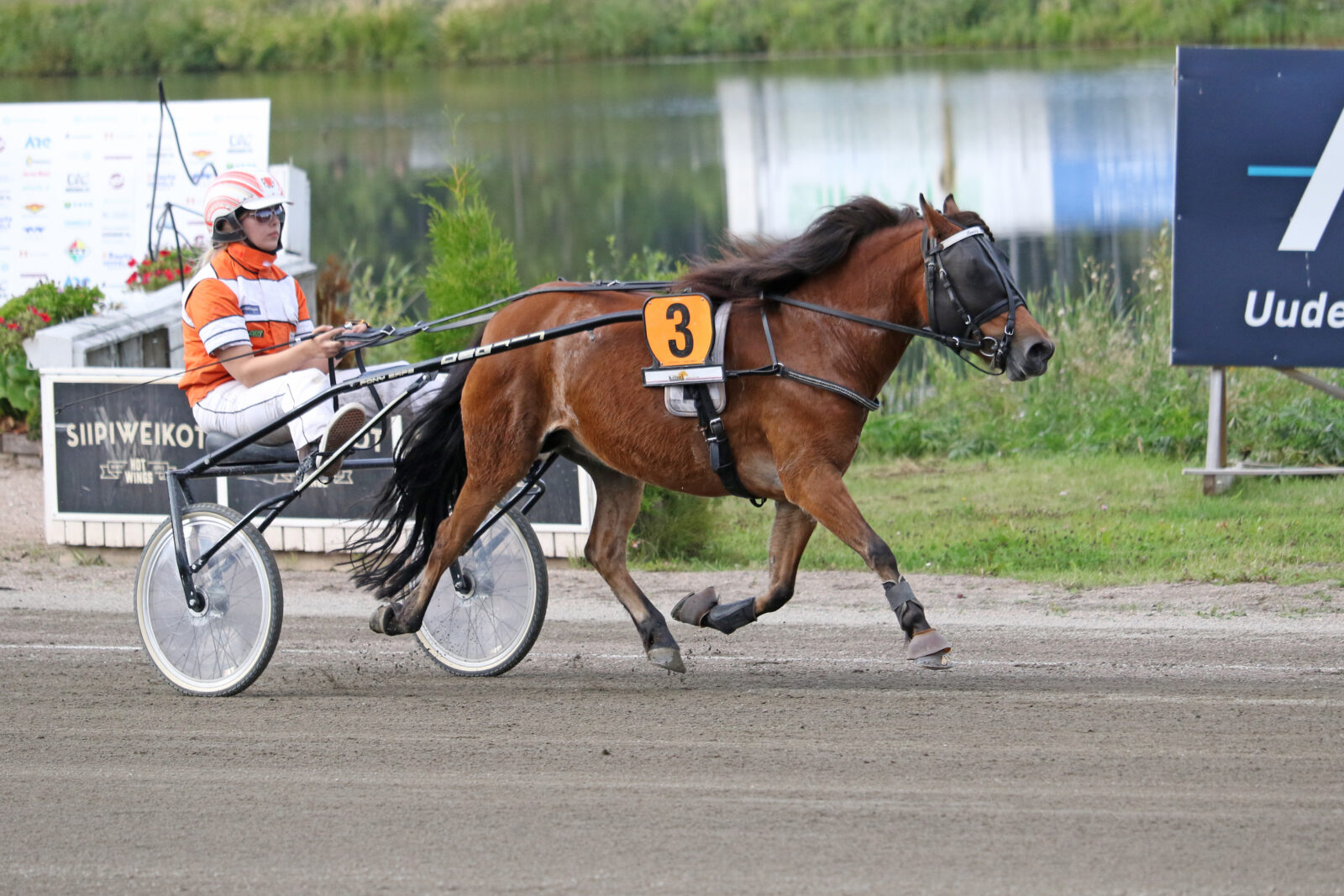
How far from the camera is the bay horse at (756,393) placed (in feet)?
15.6

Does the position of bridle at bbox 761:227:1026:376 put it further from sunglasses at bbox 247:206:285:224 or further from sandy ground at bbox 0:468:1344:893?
sunglasses at bbox 247:206:285:224

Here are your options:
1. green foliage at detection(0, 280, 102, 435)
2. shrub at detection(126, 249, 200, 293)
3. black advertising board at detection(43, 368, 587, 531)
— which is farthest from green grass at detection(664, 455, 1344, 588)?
shrub at detection(126, 249, 200, 293)

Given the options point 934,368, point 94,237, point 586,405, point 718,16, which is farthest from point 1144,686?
point 718,16

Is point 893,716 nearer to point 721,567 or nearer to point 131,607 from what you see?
point 721,567

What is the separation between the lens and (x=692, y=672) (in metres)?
5.63

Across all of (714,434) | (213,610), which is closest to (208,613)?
(213,610)

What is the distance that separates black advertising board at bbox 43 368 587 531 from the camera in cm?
800

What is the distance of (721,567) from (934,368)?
15.1 ft

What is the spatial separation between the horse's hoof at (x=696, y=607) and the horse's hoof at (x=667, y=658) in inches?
4.8

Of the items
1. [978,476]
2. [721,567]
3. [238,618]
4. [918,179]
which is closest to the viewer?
[238,618]

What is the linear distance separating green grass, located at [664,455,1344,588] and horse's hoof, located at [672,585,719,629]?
93.7 inches

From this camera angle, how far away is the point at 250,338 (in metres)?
5.48

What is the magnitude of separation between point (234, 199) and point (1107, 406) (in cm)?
700

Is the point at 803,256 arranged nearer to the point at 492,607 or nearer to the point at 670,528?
the point at 492,607
